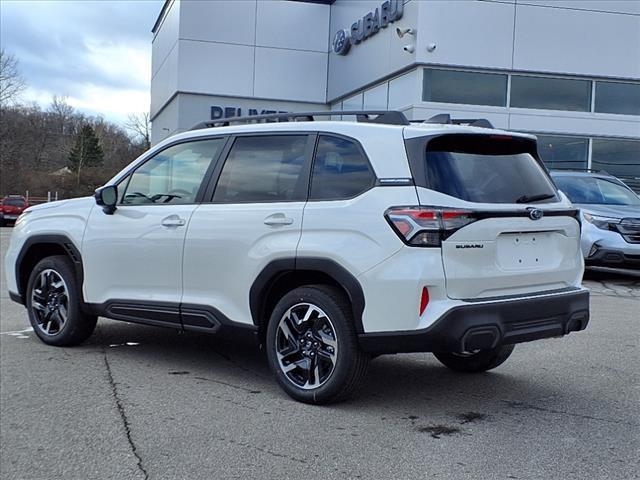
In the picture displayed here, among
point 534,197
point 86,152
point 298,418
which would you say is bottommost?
point 298,418

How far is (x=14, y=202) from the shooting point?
36.3m

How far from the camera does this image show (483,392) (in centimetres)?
514

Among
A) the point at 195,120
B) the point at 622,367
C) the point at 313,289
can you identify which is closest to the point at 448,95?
the point at 195,120

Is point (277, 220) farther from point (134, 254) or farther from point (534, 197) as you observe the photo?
point (534, 197)

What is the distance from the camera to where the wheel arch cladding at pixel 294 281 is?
438cm

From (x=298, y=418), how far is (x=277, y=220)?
4.21ft

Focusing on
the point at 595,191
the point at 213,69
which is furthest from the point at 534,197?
the point at 213,69

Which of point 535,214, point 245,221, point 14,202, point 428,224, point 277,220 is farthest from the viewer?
point 14,202

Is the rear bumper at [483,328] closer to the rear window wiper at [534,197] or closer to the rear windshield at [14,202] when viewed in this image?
the rear window wiper at [534,197]

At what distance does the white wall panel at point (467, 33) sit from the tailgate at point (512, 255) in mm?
16990

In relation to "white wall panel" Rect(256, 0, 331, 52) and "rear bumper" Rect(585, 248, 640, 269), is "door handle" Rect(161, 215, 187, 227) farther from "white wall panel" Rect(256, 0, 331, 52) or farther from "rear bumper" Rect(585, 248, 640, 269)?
"white wall panel" Rect(256, 0, 331, 52)

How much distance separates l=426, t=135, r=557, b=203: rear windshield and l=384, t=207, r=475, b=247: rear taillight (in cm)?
17

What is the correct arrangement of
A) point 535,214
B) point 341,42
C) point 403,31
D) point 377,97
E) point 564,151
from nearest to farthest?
point 535,214 → point 403,31 → point 564,151 → point 377,97 → point 341,42

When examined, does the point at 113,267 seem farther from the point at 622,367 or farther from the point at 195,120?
the point at 195,120
